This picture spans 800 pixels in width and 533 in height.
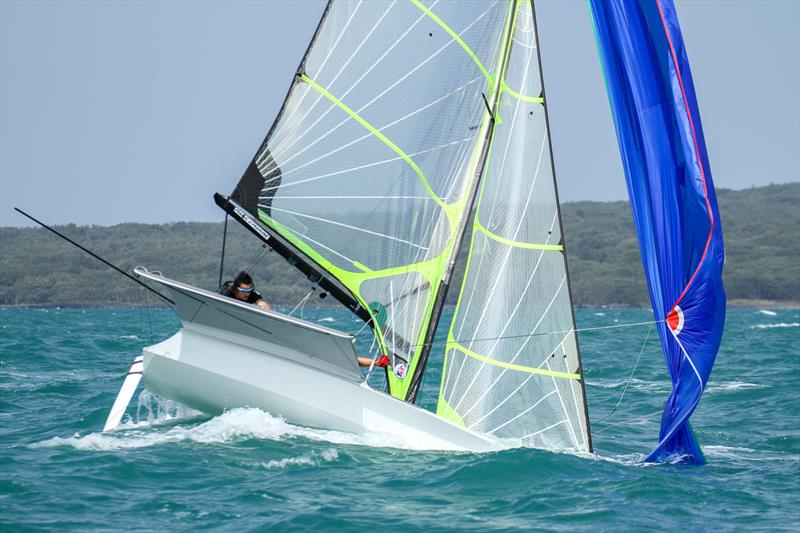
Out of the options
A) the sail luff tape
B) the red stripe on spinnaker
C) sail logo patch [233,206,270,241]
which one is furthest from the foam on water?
the red stripe on spinnaker

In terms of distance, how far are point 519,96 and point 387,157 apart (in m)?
1.44

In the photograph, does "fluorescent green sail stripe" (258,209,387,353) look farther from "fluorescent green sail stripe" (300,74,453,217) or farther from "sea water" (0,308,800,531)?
"sea water" (0,308,800,531)

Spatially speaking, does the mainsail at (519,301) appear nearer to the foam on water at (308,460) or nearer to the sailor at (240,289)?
the foam on water at (308,460)

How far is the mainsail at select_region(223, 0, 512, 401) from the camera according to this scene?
10.2 meters

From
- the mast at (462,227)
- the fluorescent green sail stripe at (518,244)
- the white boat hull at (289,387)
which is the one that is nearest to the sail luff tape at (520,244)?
the fluorescent green sail stripe at (518,244)

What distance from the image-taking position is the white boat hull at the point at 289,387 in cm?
955

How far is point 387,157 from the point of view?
10.3m

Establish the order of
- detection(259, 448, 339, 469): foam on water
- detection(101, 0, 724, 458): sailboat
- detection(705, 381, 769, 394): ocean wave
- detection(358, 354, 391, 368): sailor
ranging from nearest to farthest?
detection(259, 448, 339, 469): foam on water, detection(358, 354, 391, 368): sailor, detection(101, 0, 724, 458): sailboat, detection(705, 381, 769, 394): ocean wave

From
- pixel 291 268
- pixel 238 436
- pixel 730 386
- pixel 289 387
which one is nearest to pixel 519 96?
pixel 289 387

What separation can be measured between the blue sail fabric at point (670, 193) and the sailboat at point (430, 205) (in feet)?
2.80

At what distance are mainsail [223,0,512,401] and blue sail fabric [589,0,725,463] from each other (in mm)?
1315

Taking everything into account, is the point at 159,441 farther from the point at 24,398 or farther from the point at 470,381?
the point at 24,398

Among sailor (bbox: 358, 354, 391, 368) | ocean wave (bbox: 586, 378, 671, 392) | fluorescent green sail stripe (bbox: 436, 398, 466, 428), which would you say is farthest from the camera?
ocean wave (bbox: 586, 378, 671, 392)

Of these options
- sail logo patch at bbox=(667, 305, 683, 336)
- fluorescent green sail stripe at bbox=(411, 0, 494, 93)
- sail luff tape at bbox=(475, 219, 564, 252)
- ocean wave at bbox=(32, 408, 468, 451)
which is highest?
fluorescent green sail stripe at bbox=(411, 0, 494, 93)
